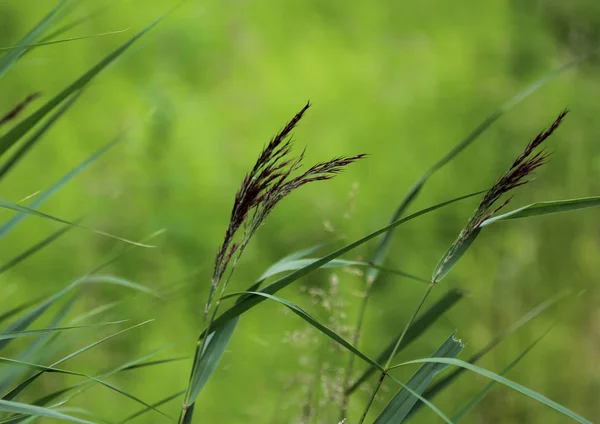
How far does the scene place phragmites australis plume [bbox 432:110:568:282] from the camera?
0.44 m

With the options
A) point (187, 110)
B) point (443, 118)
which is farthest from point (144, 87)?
point (443, 118)

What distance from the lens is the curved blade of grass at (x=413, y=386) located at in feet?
1.64

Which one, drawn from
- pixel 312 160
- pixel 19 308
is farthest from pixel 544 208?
pixel 312 160

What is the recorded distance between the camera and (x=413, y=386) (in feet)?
1.65

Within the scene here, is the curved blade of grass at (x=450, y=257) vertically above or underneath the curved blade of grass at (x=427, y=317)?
underneath

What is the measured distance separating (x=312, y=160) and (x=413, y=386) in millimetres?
1322

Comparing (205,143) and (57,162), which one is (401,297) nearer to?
(205,143)

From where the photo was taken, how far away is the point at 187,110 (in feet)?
6.11

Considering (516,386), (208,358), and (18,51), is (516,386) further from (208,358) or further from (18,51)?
(18,51)

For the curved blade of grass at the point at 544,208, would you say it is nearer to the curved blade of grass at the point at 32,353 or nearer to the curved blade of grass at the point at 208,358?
the curved blade of grass at the point at 208,358

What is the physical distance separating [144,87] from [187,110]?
0.41ft

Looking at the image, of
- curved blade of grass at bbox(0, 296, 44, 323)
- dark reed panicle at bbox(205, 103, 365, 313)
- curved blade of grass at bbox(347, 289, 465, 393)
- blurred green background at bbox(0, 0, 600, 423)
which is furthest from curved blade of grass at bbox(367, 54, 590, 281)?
blurred green background at bbox(0, 0, 600, 423)

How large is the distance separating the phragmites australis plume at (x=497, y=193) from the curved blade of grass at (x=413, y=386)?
5cm

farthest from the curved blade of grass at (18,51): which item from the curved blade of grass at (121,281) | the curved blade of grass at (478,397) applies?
the curved blade of grass at (478,397)
